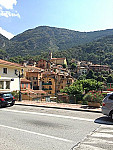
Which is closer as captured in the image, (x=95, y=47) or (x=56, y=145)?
(x=56, y=145)

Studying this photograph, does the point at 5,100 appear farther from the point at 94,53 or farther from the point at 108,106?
the point at 94,53

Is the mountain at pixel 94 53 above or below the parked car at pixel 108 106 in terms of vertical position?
above

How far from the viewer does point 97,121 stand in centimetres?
885

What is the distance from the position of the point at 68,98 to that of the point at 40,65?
81.8 meters

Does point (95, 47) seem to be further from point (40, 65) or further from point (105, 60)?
point (40, 65)

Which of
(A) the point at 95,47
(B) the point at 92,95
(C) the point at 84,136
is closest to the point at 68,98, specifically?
(B) the point at 92,95

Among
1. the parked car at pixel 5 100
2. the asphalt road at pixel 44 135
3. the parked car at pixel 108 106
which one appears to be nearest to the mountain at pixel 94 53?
the parked car at pixel 5 100

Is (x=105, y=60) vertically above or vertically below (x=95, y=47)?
below

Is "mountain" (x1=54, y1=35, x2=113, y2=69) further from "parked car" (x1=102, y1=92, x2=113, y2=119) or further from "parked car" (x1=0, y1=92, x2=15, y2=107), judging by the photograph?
"parked car" (x1=102, y1=92, x2=113, y2=119)

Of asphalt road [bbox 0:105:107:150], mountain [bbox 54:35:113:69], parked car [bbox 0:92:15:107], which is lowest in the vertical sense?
asphalt road [bbox 0:105:107:150]

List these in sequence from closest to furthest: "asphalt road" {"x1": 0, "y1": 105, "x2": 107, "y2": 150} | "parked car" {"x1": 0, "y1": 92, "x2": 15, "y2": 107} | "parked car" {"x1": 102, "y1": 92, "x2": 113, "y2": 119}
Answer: "asphalt road" {"x1": 0, "y1": 105, "x2": 107, "y2": 150} → "parked car" {"x1": 102, "y1": 92, "x2": 113, "y2": 119} → "parked car" {"x1": 0, "y1": 92, "x2": 15, "y2": 107}

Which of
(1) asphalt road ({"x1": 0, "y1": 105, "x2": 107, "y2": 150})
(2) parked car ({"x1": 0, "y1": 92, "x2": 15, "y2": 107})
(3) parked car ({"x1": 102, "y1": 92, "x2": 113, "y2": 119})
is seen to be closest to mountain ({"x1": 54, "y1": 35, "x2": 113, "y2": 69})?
(2) parked car ({"x1": 0, "y1": 92, "x2": 15, "y2": 107})

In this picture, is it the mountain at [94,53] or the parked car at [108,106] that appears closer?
the parked car at [108,106]

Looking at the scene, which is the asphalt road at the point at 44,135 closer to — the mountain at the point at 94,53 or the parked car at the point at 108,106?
the parked car at the point at 108,106
